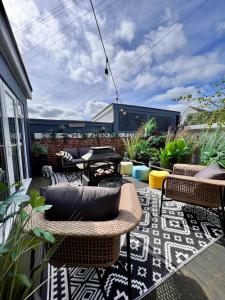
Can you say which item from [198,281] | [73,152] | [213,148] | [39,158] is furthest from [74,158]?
[198,281]

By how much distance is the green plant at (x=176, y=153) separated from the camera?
14.4 feet

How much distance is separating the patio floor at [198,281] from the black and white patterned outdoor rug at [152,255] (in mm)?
56

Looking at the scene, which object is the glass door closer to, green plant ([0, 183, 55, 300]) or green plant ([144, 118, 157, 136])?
green plant ([0, 183, 55, 300])

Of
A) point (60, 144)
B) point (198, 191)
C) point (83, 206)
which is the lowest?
point (198, 191)

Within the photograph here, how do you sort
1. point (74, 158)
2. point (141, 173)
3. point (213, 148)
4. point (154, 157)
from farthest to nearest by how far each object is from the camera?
point (74, 158), point (154, 157), point (141, 173), point (213, 148)

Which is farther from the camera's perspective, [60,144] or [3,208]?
[60,144]

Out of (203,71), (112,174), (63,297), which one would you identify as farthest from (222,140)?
(63,297)

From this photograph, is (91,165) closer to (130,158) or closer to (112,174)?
(112,174)

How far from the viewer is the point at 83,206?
1.27m

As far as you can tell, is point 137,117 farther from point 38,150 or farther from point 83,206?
point 83,206

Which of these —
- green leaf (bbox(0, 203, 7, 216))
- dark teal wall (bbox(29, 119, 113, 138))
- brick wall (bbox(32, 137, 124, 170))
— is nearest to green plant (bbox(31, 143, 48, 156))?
brick wall (bbox(32, 137, 124, 170))

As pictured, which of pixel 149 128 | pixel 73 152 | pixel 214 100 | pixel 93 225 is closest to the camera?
pixel 93 225

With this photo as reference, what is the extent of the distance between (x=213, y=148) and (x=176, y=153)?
0.94 m

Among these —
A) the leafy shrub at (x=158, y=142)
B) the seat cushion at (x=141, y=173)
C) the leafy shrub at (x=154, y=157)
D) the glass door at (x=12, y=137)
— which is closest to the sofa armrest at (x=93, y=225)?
the glass door at (x=12, y=137)
